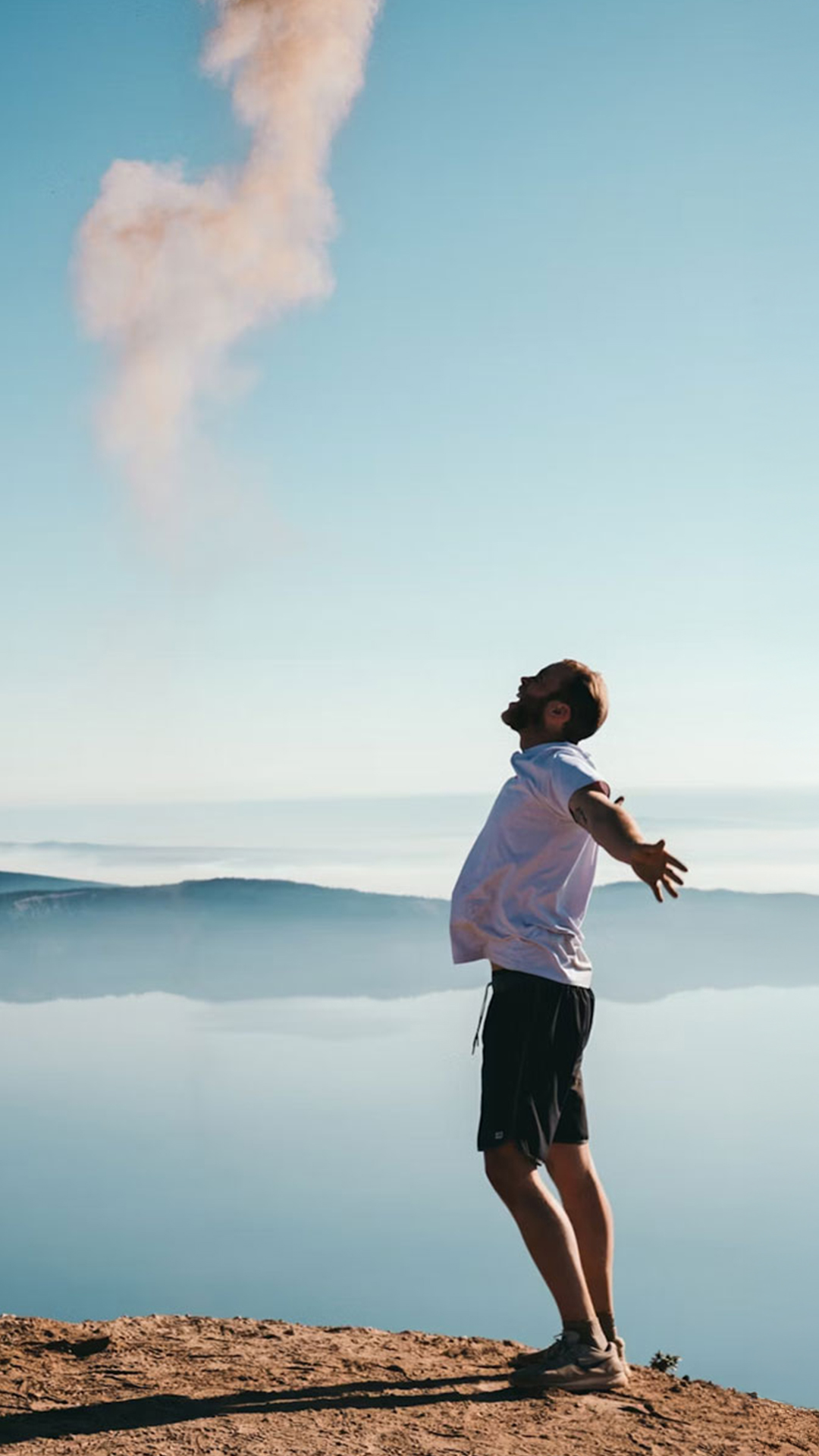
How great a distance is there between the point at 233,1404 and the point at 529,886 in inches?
67.2

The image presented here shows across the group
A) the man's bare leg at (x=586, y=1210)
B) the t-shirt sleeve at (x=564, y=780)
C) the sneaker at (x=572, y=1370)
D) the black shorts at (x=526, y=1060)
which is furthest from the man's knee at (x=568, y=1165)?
the t-shirt sleeve at (x=564, y=780)

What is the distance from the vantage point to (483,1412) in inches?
147

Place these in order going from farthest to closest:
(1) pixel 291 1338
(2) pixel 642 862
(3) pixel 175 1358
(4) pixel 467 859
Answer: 1. (1) pixel 291 1338
2. (3) pixel 175 1358
3. (4) pixel 467 859
4. (2) pixel 642 862

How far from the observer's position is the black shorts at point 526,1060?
3.83 m

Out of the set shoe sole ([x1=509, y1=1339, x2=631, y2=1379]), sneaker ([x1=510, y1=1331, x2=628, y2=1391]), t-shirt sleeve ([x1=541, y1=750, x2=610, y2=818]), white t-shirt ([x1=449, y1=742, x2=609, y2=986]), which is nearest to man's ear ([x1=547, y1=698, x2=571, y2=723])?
white t-shirt ([x1=449, y1=742, x2=609, y2=986])

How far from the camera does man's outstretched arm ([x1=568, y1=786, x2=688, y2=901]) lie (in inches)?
134

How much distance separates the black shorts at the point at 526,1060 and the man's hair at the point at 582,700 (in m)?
0.77

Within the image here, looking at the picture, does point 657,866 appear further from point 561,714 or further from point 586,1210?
point 586,1210

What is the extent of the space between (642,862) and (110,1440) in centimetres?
204

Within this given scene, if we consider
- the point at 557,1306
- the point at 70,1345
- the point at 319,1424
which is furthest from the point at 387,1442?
the point at 70,1345

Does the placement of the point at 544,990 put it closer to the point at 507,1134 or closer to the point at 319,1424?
the point at 507,1134

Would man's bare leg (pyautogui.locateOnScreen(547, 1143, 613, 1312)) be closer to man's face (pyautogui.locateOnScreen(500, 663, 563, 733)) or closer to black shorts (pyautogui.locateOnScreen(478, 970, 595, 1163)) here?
black shorts (pyautogui.locateOnScreen(478, 970, 595, 1163))

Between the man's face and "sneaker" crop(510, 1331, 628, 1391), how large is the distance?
179 centimetres

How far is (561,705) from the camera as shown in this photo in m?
4.08
